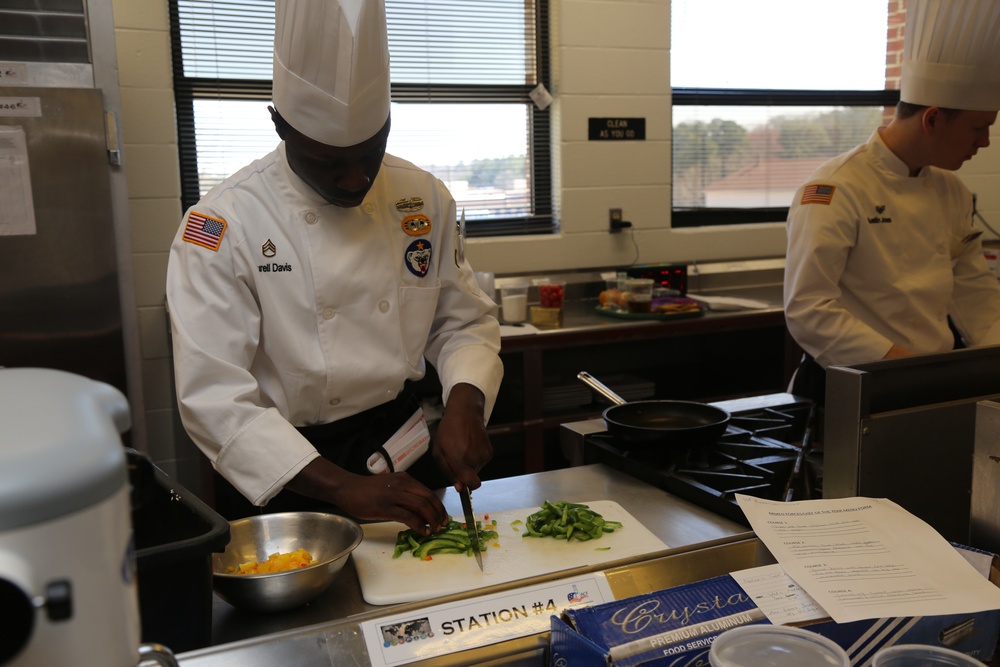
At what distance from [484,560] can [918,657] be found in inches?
25.5

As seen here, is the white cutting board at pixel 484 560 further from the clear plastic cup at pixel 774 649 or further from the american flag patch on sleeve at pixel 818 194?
the american flag patch on sleeve at pixel 818 194

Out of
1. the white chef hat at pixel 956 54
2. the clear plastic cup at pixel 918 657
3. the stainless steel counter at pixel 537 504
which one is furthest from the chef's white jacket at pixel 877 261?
the clear plastic cup at pixel 918 657

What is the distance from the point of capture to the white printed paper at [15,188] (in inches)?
104

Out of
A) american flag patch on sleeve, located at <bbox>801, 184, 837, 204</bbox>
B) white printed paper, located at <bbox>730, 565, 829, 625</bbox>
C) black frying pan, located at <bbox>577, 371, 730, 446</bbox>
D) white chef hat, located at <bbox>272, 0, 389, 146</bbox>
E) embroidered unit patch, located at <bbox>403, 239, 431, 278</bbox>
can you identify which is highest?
white chef hat, located at <bbox>272, 0, 389, 146</bbox>

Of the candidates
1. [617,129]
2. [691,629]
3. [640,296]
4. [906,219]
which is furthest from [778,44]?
[691,629]

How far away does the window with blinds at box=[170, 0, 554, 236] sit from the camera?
11.7ft

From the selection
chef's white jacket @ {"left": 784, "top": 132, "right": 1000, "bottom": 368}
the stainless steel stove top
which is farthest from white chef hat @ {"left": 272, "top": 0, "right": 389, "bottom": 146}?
chef's white jacket @ {"left": 784, "top": 132, "right": 1000, "bottom": 368}

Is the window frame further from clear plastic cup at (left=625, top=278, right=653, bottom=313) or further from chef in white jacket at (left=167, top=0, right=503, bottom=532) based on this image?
chef in white jacket at (left=167, top=0, right=503, bottom=532)

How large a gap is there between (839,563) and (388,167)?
1.24 meters

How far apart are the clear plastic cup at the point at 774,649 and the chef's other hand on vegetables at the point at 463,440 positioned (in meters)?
0.65

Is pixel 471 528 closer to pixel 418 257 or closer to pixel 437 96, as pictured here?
pixel 418 257

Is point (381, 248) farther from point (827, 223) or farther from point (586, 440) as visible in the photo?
point (827, 223)

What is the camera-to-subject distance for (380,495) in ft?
4.51

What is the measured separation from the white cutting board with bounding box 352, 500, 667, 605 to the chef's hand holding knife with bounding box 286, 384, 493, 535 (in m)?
0.06
